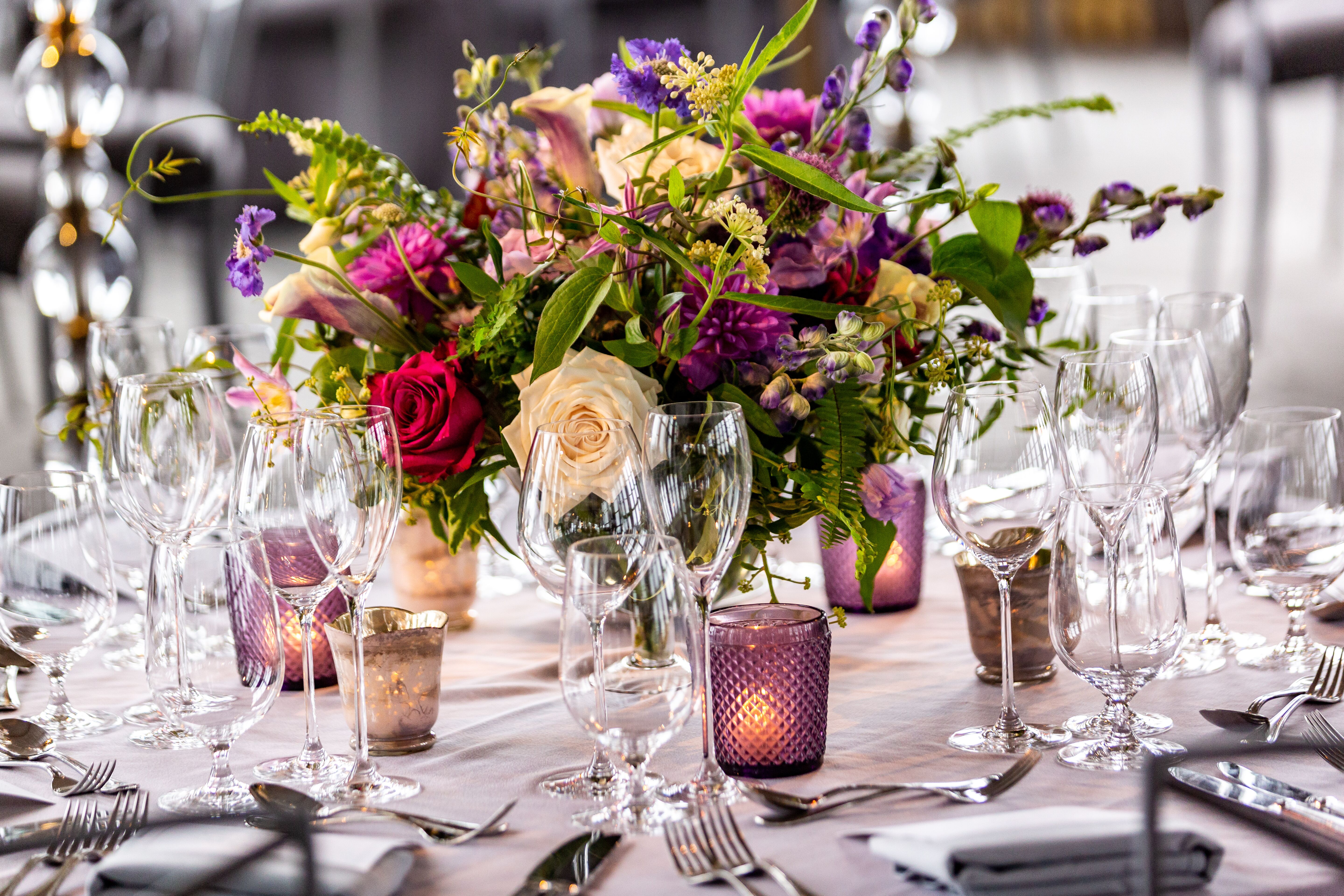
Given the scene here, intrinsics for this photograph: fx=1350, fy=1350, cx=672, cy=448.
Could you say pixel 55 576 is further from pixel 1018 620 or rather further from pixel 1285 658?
pixel 1285 658

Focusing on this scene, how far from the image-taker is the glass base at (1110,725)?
926 mm

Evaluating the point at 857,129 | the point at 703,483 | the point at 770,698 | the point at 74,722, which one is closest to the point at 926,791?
the point at 770,698

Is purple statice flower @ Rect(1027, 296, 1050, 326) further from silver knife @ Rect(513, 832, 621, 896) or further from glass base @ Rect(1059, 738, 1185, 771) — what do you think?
silver knife @ Rect(513, 832, 621, 896)

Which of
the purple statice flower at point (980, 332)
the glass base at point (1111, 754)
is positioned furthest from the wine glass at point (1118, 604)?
the purple statice flower at point (980, 332)

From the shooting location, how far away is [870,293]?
1.09 metres

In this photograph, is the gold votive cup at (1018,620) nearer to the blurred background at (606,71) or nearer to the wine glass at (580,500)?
the wine glass at (580,500)

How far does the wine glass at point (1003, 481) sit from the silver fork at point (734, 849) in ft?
0.70

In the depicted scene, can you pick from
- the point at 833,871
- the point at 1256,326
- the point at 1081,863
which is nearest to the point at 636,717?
the point at 833,871

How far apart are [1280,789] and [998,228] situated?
497 millimetres

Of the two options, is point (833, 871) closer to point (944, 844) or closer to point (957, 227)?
point (944, 844)

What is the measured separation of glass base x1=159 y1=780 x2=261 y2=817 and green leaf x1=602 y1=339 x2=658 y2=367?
1.31ft

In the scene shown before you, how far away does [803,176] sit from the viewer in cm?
93

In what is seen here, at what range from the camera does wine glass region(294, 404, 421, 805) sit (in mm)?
882

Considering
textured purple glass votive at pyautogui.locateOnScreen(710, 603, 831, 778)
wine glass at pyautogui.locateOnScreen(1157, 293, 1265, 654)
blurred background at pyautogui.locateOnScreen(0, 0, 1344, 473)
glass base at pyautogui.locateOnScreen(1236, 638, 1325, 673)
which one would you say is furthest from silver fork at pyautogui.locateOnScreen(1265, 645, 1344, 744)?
blurred background at pyautogui.locateOnScreen(0, 0, 1344, 473)
